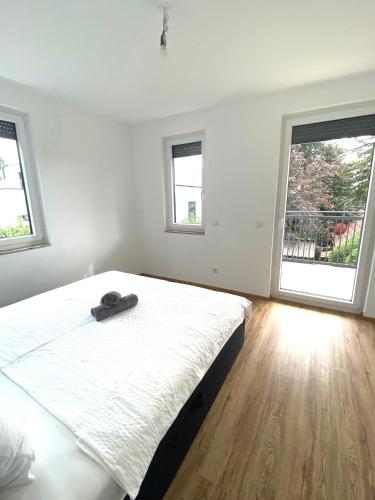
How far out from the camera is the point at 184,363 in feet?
3.83

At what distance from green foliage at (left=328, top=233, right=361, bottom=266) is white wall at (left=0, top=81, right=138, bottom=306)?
312 centimetres

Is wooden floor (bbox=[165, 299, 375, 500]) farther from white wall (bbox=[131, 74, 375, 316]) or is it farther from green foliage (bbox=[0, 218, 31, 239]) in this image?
green foliage (bbox=[0, 218, 31, 239])

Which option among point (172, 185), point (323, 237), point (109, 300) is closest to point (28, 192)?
point (109, 300)

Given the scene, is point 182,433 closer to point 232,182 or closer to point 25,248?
point 25,248

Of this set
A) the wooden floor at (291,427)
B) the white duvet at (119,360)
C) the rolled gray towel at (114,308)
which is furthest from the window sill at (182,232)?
the rolled gray towel at (114,308)

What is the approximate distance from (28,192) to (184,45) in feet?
6.85

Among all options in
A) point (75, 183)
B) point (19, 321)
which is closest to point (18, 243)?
point (75, 183)

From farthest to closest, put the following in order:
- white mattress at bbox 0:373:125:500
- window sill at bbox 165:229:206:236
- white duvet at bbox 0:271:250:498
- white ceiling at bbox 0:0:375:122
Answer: window sill at bbox 165:229:206:236, white ceiling at bbox 0:0:375:122, white duvet at bbox 0:271:250:498, white mattress at bbox 0:373:125:500

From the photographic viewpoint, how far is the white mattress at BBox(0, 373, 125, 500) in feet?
2.15

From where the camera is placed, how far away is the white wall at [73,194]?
2359mm

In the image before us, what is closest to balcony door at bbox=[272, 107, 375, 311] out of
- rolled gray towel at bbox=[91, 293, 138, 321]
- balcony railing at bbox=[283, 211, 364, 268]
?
balcony railing at bbox=[283, 211, 364, 268]

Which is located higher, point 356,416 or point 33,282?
point 33,282

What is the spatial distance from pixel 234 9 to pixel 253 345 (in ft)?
8.20

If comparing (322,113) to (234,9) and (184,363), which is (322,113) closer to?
(234,9)
